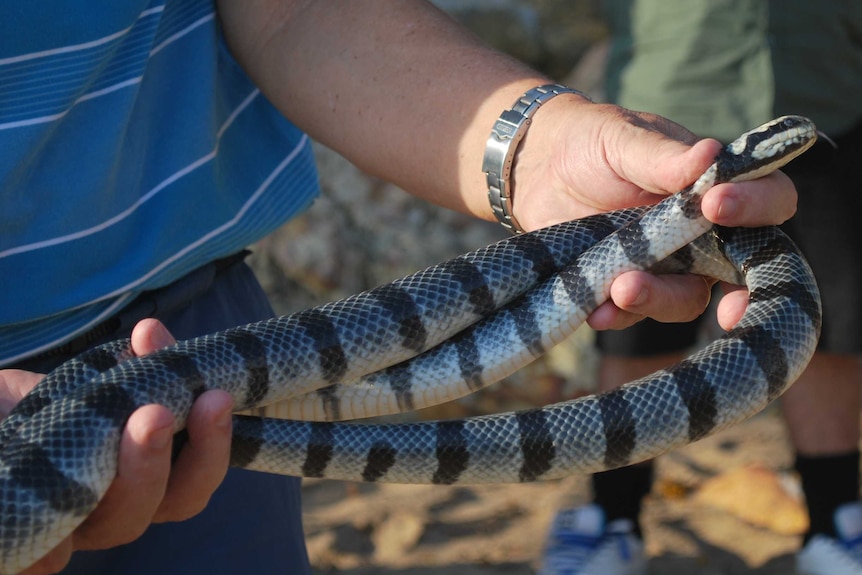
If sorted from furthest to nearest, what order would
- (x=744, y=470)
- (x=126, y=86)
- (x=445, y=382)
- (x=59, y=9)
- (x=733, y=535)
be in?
(x=744, y=470) → (x=733, y=535) → (x=445, y=382) → (x=126, y=86) → (x=59, y=9)

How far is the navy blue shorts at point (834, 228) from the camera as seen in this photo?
4824 mm

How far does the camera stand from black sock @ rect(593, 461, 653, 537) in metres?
5.13

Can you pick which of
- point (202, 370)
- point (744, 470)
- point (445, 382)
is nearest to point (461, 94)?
point (445, 382)

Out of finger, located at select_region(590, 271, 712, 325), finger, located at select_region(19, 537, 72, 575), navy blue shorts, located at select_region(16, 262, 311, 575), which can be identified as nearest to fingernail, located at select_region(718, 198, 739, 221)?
finger, located at select_region(590, 271, 712, 325)

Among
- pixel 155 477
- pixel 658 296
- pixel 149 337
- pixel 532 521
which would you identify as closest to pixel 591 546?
pixel 532 521

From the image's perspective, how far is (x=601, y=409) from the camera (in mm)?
2779

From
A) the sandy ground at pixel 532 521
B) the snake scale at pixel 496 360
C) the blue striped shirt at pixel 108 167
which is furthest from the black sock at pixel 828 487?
the blue striped shirt at pixel 108 167

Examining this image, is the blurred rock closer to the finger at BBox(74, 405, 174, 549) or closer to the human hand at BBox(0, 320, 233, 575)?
the human hand at BBox(0, 320, 233, 575)

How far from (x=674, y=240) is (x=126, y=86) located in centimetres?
148

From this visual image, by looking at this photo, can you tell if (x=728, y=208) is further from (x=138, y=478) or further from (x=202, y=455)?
(x=138, y=478)

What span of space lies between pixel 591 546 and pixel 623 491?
0.31 m

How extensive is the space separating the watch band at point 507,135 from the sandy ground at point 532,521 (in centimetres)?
275

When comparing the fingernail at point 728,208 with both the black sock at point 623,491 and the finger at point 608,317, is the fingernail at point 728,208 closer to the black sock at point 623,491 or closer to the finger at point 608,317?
the finger at point 608,317

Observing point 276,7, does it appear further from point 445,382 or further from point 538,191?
point 445,382
